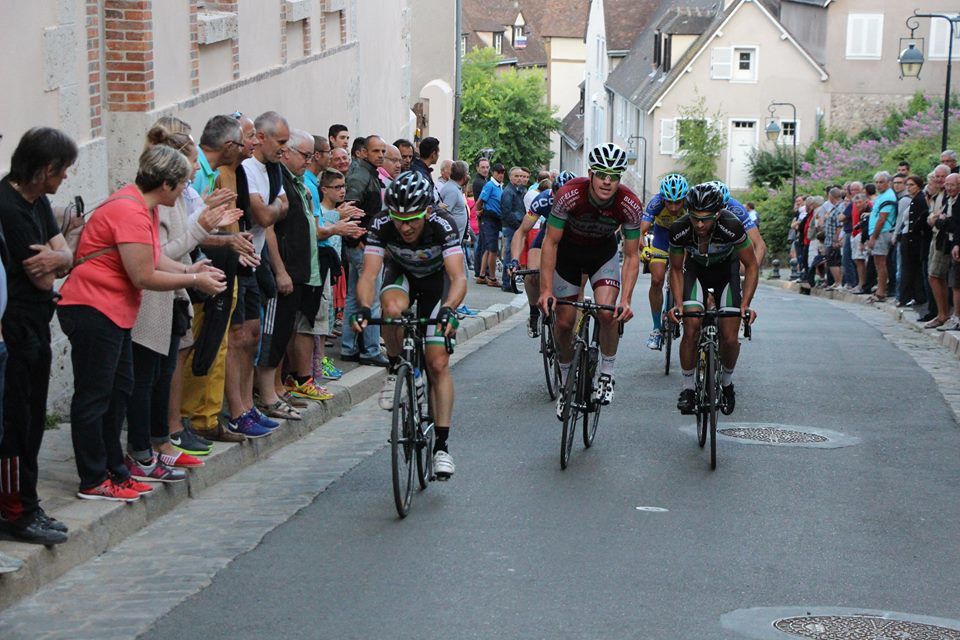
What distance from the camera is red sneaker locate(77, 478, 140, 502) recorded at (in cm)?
761

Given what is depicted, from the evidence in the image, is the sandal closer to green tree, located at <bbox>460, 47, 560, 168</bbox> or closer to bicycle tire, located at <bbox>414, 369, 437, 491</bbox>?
bicycle tire, located at <bbox>414, 369, 437, 491</bbox>

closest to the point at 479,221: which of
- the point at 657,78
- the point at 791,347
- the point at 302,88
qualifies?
the point at 302,88

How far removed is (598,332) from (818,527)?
2.62 m

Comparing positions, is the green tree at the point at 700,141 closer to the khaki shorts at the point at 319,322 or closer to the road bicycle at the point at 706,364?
the khaki shorts at the point at 319,322

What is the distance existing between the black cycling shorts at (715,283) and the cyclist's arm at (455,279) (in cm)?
245

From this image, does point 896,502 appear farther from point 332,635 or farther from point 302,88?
point 302,88

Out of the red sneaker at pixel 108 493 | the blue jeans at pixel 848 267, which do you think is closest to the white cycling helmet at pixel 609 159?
the red sneaker at pixel 108 493

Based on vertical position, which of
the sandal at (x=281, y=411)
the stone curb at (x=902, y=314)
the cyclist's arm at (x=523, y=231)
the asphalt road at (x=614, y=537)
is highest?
the cyclist's arm at (x=523, y=231)

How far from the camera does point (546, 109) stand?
85.4 m

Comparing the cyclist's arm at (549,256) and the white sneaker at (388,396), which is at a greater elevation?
the cyclist's arm at (549,256)

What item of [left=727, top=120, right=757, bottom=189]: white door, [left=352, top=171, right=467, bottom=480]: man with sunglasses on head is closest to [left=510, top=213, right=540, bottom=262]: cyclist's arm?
[left=352, top=171, right=467, bottom=480]: man with sunglasses on head

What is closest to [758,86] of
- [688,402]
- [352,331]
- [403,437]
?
[352,331]

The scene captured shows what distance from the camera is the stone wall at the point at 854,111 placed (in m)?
60.1

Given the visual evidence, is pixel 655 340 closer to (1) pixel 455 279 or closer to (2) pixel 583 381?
(2) pixel 583 381
